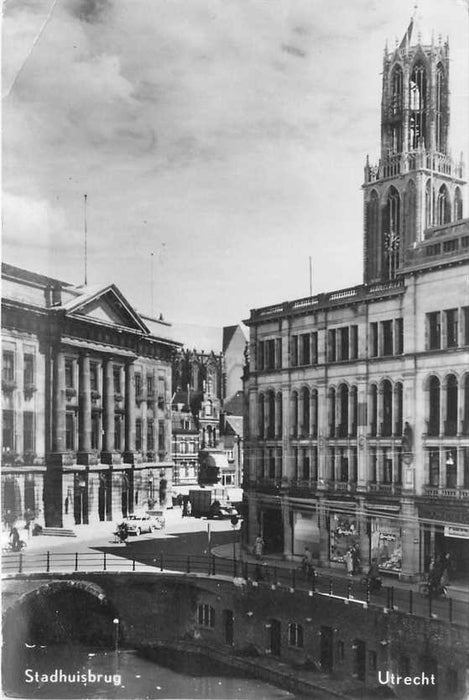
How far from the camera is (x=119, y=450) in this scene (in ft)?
43.7

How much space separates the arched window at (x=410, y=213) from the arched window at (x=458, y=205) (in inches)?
245

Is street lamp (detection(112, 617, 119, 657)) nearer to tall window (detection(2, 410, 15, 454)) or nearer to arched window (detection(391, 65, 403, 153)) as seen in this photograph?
tall window (detection(2, 410, 15, 454))

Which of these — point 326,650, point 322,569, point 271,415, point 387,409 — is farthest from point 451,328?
point 326,650

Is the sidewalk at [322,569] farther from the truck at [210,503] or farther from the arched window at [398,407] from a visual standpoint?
the arched window at [398,407]

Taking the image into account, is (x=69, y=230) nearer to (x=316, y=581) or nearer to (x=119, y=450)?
(x=119, y=450)

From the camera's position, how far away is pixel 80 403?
12945 millimetres

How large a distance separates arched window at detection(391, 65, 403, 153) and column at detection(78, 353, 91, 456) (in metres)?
5.86

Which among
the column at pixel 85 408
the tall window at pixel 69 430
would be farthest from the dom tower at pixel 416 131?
the tall window at pixel 69 430

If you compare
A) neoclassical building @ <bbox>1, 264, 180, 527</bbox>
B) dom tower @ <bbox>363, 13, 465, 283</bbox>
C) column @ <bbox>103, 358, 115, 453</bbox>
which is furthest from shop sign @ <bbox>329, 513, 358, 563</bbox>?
dom tower @ <bbox>363, 13, 465, 283</bbox>

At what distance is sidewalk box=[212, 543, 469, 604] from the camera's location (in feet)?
40.1

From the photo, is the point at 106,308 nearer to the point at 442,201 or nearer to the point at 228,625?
the point at 228,625

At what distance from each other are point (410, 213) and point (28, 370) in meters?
15.9

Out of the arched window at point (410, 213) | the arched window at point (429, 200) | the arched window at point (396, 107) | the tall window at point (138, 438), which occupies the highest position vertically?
the arched window at point (410, 213)

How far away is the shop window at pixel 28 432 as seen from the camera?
12.1 m
